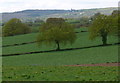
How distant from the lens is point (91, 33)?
81938 mm

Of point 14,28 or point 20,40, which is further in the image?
point 14,28

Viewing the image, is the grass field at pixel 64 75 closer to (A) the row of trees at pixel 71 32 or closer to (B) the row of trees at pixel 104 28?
(A) the row of trees at pixel 71 32

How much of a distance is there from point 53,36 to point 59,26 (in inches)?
277

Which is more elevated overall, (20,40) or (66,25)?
(66,25)

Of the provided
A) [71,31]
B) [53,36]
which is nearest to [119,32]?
[71,31]

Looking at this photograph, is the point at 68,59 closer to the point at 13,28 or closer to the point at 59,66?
the point at 59,66

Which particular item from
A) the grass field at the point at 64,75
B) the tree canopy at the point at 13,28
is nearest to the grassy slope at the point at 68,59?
the grass field at the point at 64,75

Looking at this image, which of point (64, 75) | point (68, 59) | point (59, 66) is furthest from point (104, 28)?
point (64, 75)

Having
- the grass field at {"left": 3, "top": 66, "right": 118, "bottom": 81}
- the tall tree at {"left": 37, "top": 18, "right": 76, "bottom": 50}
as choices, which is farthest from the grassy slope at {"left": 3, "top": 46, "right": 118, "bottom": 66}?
the tall tree at {"left": 37, "top": 18, "right": 76, "bottom": 50}

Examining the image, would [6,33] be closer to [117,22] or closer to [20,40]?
[20,40]

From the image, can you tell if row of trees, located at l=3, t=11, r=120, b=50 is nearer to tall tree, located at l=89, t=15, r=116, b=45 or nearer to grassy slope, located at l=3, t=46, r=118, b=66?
tall tree, located at l=89, t=15, r=116, b=45

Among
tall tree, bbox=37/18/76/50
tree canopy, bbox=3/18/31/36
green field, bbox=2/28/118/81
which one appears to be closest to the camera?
green field, bbox=2/28/118/81

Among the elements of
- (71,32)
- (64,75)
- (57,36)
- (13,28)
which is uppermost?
(64,75)

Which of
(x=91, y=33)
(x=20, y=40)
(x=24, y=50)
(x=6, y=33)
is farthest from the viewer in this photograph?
(x=6, y=33)
